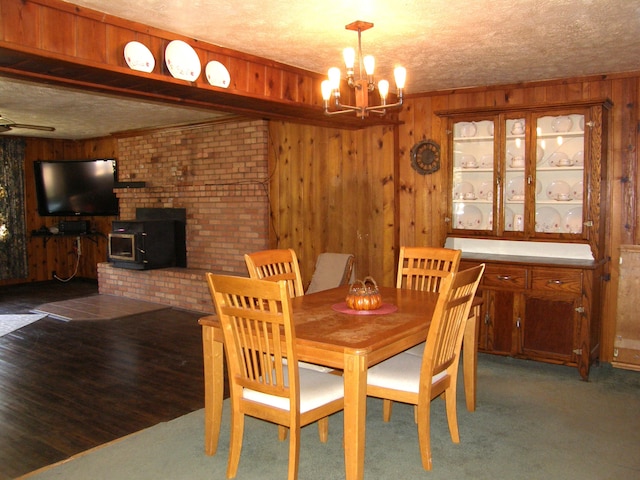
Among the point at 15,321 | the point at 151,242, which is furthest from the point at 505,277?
the point at 15,321

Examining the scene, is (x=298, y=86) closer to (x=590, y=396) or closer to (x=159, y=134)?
(x=590, y=396)

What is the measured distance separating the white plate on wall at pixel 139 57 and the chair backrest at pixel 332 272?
95.2 inches

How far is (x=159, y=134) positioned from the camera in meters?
7.36

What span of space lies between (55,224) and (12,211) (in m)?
0.77

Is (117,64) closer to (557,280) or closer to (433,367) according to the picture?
(433,367)

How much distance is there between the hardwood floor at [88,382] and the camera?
3133 millimetres

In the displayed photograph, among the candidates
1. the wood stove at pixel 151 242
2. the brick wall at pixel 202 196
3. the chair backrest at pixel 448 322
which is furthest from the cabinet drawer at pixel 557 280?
the wood stove at pixel 151 242

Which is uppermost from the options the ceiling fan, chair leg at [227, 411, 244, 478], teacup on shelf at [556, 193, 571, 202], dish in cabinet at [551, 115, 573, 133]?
the ceiling fan

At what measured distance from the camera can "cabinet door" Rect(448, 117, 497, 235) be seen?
189 inches

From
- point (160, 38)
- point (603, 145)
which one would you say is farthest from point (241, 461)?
point (603, 145)

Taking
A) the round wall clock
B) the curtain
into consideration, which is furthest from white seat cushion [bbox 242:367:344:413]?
the curtain

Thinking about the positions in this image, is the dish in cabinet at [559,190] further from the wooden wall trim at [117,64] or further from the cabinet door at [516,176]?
the wooden wall trim at [117,64]

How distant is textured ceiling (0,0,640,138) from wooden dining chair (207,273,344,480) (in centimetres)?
146

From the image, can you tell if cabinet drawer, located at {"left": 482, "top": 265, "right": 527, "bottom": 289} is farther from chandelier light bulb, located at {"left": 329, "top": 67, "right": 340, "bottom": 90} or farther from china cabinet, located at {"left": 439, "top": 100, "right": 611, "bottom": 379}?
chandelier light bulb, located at {"left": 329, "top": 67, "right": 340, "bottom": 90}
